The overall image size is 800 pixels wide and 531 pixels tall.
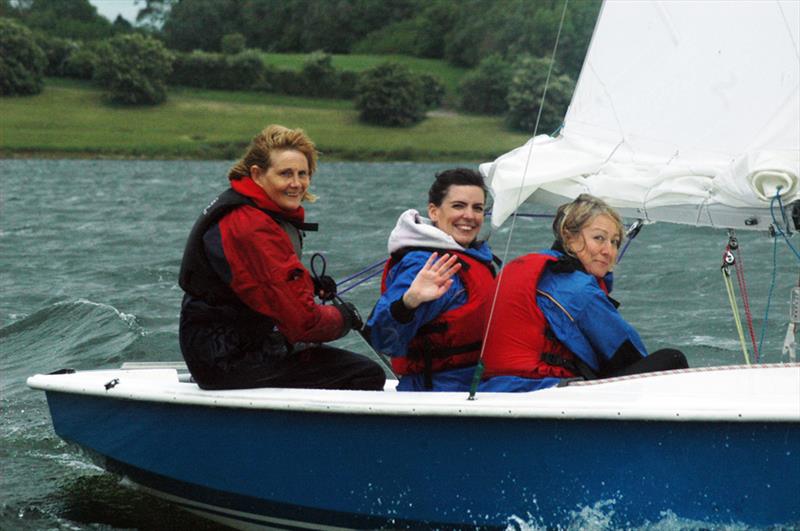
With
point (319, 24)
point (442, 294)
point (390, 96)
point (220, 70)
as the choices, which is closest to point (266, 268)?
point (442, 294)

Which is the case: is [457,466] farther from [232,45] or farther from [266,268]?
[232,45]

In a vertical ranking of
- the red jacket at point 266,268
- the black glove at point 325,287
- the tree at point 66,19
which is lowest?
the tree at point 66,19

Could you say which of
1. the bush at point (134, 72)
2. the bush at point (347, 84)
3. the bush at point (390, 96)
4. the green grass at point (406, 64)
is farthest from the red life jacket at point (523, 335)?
the bush at point (347, 84)

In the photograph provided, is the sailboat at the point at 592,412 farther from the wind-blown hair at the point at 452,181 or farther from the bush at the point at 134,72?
the bush at the point at 134,72

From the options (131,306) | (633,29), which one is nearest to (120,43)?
(131,306)

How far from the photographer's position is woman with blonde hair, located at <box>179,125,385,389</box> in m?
3.89

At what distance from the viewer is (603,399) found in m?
3.65

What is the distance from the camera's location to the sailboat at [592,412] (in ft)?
11.8

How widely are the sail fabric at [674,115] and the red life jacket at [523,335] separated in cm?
49

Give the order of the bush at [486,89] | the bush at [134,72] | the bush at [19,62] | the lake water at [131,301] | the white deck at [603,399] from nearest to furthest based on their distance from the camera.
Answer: the white deck at [603,399] → the lake water at [131,301] → the bush at [486,89] → the bush at [19,62] → the bush at [134,72]

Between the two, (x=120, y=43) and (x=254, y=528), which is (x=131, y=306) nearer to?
(x=254, y=528)

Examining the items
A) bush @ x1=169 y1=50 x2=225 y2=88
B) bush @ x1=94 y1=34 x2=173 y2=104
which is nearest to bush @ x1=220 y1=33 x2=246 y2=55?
bush @ x1=169 y1=50 x2=225 y2=88

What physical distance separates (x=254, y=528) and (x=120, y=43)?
67.9m

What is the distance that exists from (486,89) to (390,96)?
5.18 meters
